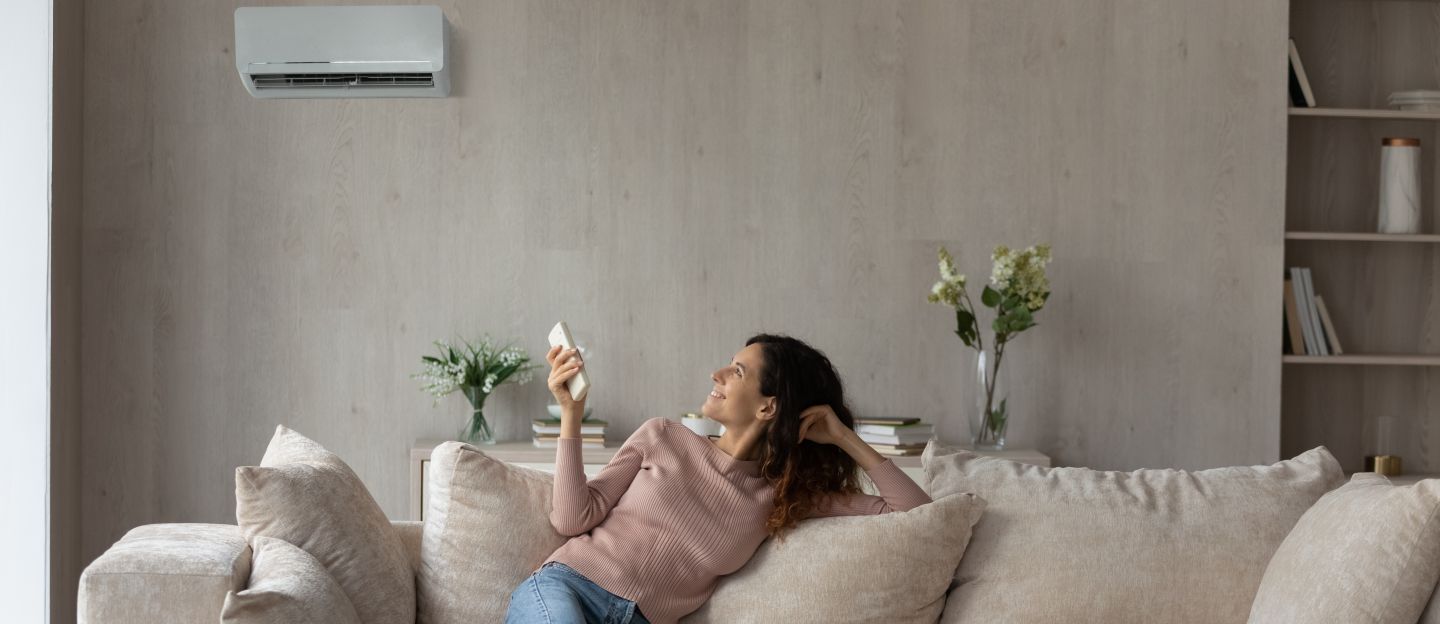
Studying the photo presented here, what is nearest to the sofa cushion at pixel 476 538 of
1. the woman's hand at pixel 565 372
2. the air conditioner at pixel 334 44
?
the woman's hand at pixel 565 372

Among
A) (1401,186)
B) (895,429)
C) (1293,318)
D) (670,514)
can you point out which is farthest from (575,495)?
(1401,186)

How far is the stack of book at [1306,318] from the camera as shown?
3969 millimetres

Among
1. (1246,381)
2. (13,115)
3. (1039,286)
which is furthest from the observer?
(1246,381)

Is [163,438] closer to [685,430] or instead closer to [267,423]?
[267,423]

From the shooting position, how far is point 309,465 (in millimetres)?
2297

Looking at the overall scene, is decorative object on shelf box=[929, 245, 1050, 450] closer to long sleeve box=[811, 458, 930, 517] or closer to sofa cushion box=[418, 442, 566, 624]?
long sleeve box=[811, 458, 930, 517]

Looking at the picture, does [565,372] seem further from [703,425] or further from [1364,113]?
[1364,113]

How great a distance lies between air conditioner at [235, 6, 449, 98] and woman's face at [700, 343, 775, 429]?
142 cm

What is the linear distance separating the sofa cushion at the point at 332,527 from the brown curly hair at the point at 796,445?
688 mm

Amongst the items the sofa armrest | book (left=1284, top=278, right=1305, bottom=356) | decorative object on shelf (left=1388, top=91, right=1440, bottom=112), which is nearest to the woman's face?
the sofa armrest

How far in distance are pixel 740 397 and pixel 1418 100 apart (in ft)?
8.46

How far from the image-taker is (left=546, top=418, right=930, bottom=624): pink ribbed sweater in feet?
7.84

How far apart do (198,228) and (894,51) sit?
2.07 metres

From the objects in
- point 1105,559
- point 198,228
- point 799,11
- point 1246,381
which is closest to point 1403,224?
point 1246,381
